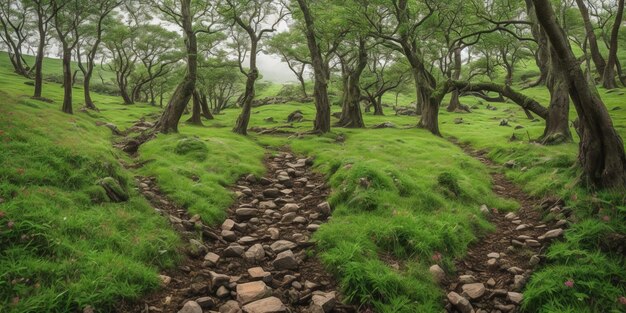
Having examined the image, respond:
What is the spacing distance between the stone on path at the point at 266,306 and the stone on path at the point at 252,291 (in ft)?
0.50

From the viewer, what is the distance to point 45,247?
19.8 ft

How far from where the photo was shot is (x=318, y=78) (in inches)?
1052

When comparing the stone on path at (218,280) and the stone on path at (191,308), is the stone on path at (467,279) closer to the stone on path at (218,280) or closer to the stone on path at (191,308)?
the stone on path at (218,280)

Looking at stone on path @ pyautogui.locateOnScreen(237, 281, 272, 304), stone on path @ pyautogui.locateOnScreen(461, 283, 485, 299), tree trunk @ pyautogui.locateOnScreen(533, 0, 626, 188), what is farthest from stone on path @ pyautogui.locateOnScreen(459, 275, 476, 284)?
tree trunk @ pyautogui.locateOnScreen(533, 0, 626, 188)

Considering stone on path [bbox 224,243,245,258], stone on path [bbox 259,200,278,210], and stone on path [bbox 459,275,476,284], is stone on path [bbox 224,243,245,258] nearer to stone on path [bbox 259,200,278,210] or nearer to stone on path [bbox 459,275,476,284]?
stone on path [bbox 259,200,278,210]

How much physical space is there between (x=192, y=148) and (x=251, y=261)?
10.9 metres

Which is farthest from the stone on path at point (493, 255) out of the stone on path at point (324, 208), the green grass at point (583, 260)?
the stone on path at point (324, 208)

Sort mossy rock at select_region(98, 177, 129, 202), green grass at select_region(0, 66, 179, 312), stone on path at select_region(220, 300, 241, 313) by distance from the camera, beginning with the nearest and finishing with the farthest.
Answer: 1. green grass at select_region(0, 66, 179, 312)
2. stone on path at select_region(220, 300, 241, 313)
3. mossy rock at select_region(98, 177, 129, 202)

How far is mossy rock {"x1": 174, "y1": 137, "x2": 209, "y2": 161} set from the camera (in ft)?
54.0

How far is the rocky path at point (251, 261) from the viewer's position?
6016 mm

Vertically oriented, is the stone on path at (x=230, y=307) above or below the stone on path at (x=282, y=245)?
below

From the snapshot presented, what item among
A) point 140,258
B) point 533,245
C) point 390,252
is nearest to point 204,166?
point 140,258

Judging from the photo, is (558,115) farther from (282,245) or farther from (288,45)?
(288,45)

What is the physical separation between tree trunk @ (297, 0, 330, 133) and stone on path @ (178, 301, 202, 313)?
22.0 meters
